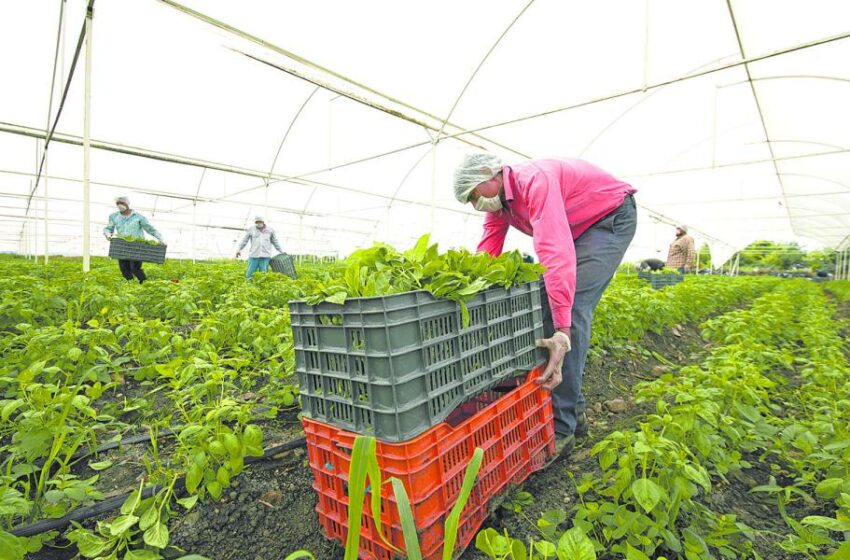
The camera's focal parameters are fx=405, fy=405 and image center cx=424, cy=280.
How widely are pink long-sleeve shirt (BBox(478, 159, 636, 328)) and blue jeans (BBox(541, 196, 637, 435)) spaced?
0.29 ft

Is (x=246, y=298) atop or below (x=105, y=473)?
atop

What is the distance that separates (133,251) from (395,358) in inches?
279

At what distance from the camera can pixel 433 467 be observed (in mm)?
1310

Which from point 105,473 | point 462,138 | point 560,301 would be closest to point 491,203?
point 560,301

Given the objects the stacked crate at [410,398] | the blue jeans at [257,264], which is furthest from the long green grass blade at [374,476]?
the blue jeans at [257,264]

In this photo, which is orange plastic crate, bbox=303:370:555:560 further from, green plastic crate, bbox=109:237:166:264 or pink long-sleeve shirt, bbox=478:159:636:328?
green plastic crate, bbox=109:237:166:264

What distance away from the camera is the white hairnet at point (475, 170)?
2201 millimetres

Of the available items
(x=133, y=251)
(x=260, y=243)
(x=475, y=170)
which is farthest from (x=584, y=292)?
(x=260, y=243)

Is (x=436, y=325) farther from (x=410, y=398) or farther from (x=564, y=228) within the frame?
(x=564, y=228)

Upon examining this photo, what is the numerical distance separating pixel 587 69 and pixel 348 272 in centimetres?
847

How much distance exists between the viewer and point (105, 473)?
1.86m

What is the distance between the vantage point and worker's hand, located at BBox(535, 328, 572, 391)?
6.27 feet

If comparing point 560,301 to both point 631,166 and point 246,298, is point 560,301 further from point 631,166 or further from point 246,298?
point 631,166

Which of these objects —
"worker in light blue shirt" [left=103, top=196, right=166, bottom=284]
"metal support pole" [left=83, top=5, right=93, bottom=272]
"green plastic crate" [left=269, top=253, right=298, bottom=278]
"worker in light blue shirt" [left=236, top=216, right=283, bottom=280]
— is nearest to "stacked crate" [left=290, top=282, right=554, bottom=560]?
"metal support pole" [left=83, top=5, right=93, bottom=272]
